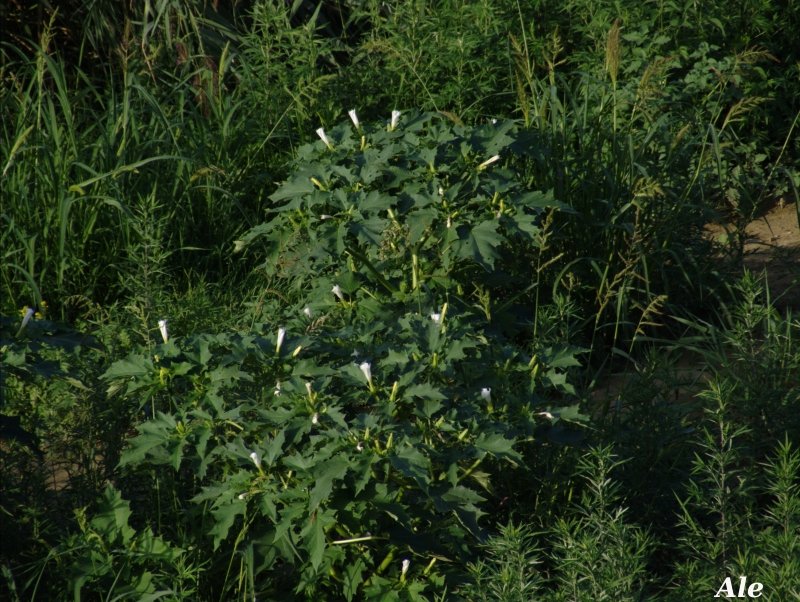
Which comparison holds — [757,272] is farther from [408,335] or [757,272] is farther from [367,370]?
[367,370]

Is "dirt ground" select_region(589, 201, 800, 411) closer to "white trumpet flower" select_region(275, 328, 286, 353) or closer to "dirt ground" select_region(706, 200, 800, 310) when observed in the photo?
"dirt ground" select_region(706, 200, 800, 310)

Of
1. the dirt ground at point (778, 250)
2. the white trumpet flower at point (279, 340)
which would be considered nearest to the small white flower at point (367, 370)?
the white trumpet flower at point (279, 340)

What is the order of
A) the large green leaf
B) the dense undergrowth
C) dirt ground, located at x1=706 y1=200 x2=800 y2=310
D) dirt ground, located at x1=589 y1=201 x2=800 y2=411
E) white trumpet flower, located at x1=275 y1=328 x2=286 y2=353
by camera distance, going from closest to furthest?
the dense undergrowth → white trumpet flower, located at x1=275 y1=328 x2=286 y2=353 → the large green leaf → dirt ground, located at x1=589 y1=201 x2=800 y2=411 → dirt ground, located at x1=706 y1=200 x2=800 y2=310

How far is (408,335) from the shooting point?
3188 millimetres

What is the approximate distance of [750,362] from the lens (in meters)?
3.65

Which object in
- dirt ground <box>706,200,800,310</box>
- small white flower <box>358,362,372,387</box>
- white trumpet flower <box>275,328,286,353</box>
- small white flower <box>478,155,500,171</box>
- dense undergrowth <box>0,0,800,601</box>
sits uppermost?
white trumpet flower <box>275,328,286,353</box>

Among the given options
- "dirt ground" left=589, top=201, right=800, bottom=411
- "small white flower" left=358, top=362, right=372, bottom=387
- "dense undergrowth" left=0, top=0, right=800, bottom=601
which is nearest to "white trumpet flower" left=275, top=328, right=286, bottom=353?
"dense undergrowth" left=0, top=0, right=800, bottom=601

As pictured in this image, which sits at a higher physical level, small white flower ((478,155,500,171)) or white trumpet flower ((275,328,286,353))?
white trumpet flower ((275,328,286,353))

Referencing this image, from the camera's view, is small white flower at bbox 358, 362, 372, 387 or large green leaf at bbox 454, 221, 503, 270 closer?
small white flower at bbox 358, 362, 372, 387

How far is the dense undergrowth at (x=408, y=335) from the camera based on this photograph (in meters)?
2.91

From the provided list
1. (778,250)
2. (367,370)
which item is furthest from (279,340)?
(778,250)

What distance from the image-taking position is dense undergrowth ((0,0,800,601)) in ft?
9.54

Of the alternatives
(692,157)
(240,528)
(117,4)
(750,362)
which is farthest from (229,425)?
(117,4)

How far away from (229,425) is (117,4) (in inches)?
180
